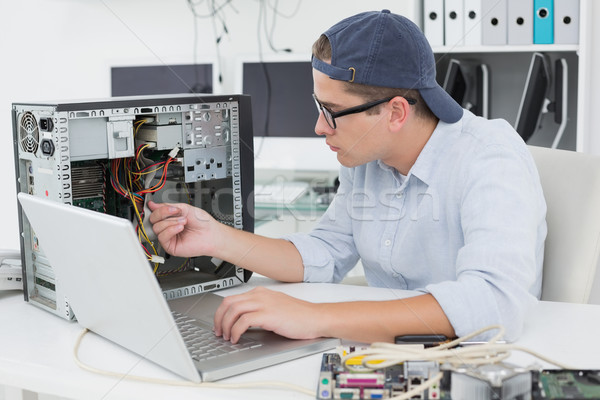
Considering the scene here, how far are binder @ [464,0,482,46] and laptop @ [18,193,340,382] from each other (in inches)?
73.9

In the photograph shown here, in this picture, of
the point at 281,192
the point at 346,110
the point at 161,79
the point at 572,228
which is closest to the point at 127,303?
the point at 346,110

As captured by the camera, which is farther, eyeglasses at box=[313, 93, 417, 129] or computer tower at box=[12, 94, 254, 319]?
eyeglasses at box=[313, 93, 417, 129]

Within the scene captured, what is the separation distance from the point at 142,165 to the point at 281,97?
1.80 meters

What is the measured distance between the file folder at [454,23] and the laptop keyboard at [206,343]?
6.17ft

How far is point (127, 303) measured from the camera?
91 cm

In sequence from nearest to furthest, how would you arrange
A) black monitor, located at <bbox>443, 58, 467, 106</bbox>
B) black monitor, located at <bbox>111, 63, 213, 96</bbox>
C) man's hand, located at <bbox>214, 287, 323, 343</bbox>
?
man's hand, located at <bbox>214, 287, 323, 343</bbox>
black monitor, located at <bbox>443, 58, 467, 106</bbox>
black monitor, located at <bbox>111, 63, 213, 96</bbox>

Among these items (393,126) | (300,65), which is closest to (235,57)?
(300,65)

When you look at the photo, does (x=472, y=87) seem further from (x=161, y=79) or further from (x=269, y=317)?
(x=269, y=317)

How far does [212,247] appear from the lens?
131 cm

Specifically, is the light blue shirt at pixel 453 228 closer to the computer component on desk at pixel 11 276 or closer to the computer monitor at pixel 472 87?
the computer component on desk at pixel 11 276

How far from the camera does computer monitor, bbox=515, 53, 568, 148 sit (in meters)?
2.58

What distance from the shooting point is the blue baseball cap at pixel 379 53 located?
48.1 inches

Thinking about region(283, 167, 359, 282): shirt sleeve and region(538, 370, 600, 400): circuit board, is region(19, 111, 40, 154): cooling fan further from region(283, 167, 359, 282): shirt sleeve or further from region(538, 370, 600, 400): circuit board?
region(538, 370, 600, 400): circuit board

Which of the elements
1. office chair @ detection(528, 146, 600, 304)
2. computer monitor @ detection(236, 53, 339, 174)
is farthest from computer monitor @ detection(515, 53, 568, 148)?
office chair @ detection(528, 146, 600, 304)
